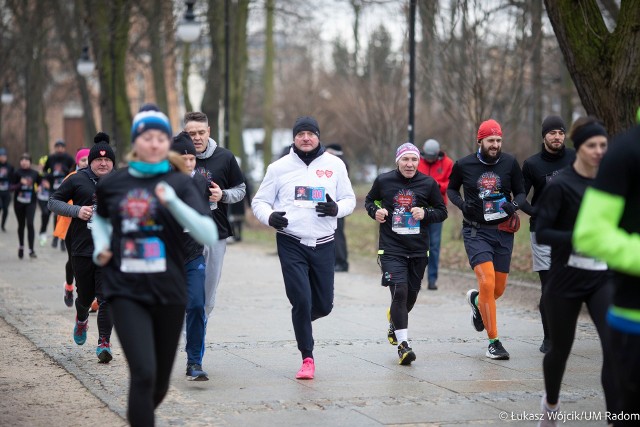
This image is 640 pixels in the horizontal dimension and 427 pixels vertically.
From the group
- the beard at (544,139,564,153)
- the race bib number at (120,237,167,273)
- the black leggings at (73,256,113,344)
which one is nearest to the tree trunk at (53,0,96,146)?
the black leggings at (73,256,113,344)

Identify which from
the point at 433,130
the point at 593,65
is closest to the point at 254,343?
the point at 593,65

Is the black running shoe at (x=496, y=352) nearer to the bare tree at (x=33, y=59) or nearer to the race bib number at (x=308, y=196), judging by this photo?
the race bib number at (x=308, y=196)

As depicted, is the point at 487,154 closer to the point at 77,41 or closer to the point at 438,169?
the point at 438,169

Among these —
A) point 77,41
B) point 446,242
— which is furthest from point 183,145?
point 77,41

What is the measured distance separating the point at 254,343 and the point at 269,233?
59.5 feet

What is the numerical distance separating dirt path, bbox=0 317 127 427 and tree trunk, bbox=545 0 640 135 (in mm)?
6415

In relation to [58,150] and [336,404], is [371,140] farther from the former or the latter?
[336,404]

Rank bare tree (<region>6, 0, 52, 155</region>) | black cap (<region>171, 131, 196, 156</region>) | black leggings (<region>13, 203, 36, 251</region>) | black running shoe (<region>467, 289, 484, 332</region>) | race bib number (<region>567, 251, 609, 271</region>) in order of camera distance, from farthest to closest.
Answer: bare tree (<region>6, 0, 52, 155</region>) → black leggings (<region>13, 203, 36, 251</region>) → black running shoe (<region>467, 289, 484, 332</region>) → black cap (<region>171, 131, 196, 156</region>) → race bib number (<region>567, 251, 609, 271</region>)

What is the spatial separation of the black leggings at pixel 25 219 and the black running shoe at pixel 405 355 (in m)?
12.6

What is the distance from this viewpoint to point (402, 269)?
1019cm

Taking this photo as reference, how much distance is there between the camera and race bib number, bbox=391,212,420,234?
10211mm

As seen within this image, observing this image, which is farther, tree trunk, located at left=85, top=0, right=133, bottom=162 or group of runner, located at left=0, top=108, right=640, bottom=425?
tree trunk, located at left=85, top=0, right=133, bottom=162

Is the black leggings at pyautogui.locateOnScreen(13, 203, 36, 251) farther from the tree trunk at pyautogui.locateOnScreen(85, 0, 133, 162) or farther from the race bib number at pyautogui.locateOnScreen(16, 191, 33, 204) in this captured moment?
the tree trunk at pyautogui.locateOnScreen(85, 0, 133, 162)

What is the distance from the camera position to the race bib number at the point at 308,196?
9.28 meters
